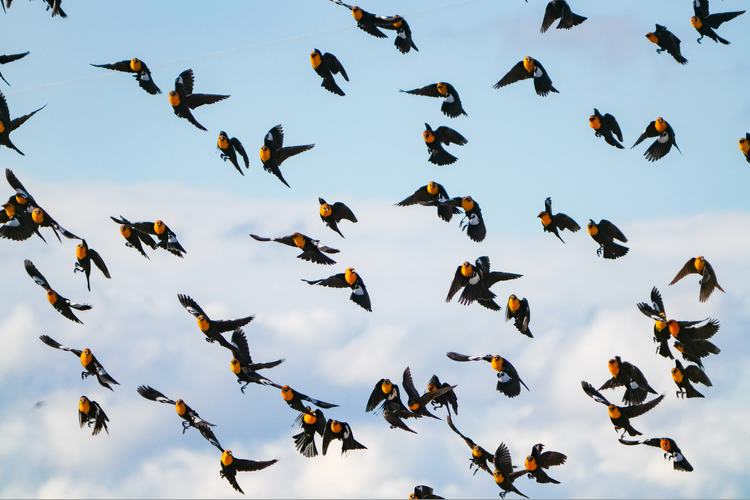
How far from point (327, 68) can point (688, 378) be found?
35.9ft

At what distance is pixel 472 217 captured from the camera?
20797 millimetres

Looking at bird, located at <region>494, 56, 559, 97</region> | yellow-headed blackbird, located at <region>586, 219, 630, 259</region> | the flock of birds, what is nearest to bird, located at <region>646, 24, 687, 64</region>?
the flock of birds

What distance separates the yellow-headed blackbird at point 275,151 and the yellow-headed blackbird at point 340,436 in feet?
19.1

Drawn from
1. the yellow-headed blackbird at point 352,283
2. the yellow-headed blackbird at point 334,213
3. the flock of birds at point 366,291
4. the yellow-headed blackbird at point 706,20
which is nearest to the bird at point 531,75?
the flock of birds at point 366,291

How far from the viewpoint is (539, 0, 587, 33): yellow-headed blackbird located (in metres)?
20.3

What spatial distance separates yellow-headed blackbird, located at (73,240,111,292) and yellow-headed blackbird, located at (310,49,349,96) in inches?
262

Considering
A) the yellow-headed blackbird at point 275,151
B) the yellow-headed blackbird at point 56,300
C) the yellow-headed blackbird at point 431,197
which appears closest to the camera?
the yellow-headed blackbird at point 275,151

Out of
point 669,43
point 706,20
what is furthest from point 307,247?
point 706,20

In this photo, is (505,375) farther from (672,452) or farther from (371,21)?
(371,21)

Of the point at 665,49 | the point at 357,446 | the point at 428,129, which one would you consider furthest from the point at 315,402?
the point at 665,49

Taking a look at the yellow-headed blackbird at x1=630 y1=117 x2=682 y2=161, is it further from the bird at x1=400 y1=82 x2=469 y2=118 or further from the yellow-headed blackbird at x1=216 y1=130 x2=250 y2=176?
the yellow-headed blackbird at x1=216 y1=130 x2=250 y2=176

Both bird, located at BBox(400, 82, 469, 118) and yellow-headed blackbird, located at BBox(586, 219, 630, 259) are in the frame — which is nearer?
yellow-headed blackbird, located at BBox(586, 219, 630, 259)

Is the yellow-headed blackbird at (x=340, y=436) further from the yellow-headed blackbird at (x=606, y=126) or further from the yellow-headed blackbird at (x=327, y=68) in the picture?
the yellow-headed blackbird at (x=606, y=126)

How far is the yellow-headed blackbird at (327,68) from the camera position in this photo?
21.1 meters
